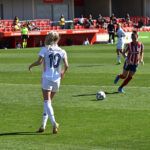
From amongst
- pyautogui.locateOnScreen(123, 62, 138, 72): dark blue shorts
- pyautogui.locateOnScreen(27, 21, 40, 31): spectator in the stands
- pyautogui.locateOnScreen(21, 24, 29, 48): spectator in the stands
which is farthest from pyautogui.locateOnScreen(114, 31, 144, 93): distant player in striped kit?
pyautogui.locateOnScreen(27, 21, 40, 31): spectator in the stands

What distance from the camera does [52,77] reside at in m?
11.7

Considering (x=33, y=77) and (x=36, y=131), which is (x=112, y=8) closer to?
(x=33, y=77)

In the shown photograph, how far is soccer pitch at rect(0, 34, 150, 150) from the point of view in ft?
36.1

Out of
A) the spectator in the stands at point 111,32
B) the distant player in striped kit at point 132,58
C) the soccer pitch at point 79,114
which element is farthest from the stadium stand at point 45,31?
the distant player in striped kit at point 132,58

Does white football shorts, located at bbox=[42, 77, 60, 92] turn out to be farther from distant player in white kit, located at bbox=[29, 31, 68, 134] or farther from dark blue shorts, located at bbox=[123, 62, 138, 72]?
dark blue shorts, located at bbox=[123, 62, 138, 72]

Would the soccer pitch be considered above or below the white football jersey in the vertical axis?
below

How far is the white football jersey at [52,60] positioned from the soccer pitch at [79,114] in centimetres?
116

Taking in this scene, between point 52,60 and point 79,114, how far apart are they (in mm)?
2810

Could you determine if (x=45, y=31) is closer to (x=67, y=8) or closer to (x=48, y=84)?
(x=67, y=8)

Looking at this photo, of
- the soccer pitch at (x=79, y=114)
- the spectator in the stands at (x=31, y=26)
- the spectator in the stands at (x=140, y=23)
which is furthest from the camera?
the spectator in the stands at (x=140, y=23)

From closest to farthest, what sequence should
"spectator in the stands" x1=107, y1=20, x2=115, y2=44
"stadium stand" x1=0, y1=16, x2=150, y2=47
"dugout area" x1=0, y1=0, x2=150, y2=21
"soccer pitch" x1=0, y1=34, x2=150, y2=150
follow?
"soccer pitch" x1=0, y1=34, x2=150, y2=150 < "stadium stand" x1=0, y1=16, x2=150, y2=47 < "spectator in the stands" x1=107, y1=20, x2=115, y2=44 < "dugout area" x1=0, y1=0, x2=150, y2=21

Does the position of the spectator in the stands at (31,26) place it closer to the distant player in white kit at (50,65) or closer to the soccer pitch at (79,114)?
the soccer pitch at (79,114)

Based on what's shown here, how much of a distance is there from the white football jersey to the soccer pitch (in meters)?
1.16

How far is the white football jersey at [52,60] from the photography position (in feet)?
38.3
